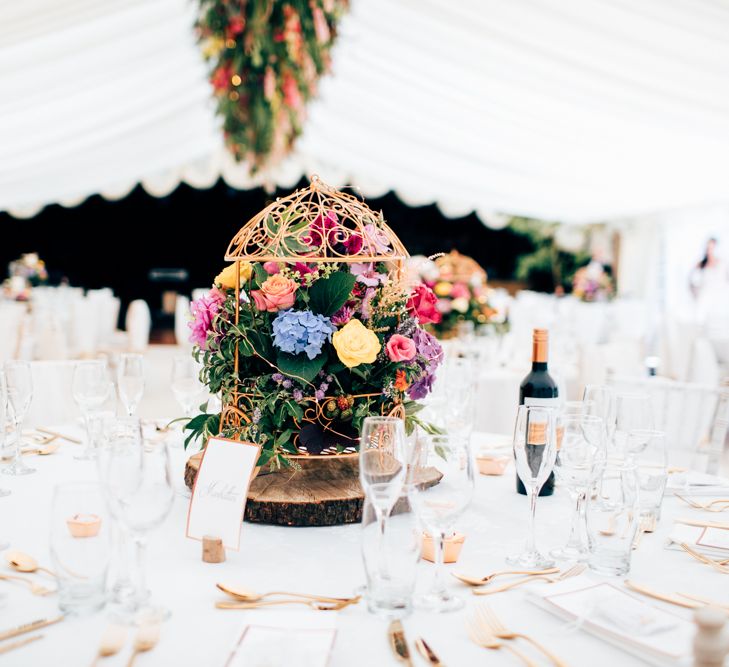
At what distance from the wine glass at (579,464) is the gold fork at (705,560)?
0.61 feet

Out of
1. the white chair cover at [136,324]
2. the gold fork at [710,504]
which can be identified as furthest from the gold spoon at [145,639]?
the white chair cover at [136,324]

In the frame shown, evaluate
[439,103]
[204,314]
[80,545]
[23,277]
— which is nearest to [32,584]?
[80,545]

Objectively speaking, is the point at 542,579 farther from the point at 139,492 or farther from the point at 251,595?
the point at 139,492

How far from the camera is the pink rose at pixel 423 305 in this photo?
166 cm

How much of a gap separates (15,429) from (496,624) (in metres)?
1.33

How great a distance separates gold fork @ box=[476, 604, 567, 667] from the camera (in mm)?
947

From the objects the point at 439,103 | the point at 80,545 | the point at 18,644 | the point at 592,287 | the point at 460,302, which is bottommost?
the point at 18,644

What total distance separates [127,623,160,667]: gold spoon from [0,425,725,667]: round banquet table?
1 cm

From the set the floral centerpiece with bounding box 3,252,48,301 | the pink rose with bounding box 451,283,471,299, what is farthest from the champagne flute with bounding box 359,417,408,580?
the floral centerpiece with bounding box 3,252,48,301

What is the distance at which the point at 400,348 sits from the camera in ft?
5.02

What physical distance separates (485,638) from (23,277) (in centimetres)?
968

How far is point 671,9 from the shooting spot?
364 cm

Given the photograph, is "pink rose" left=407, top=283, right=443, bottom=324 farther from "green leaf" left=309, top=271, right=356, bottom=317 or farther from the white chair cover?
the white chair cover

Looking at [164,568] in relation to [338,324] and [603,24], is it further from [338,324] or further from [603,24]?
[603,24]
